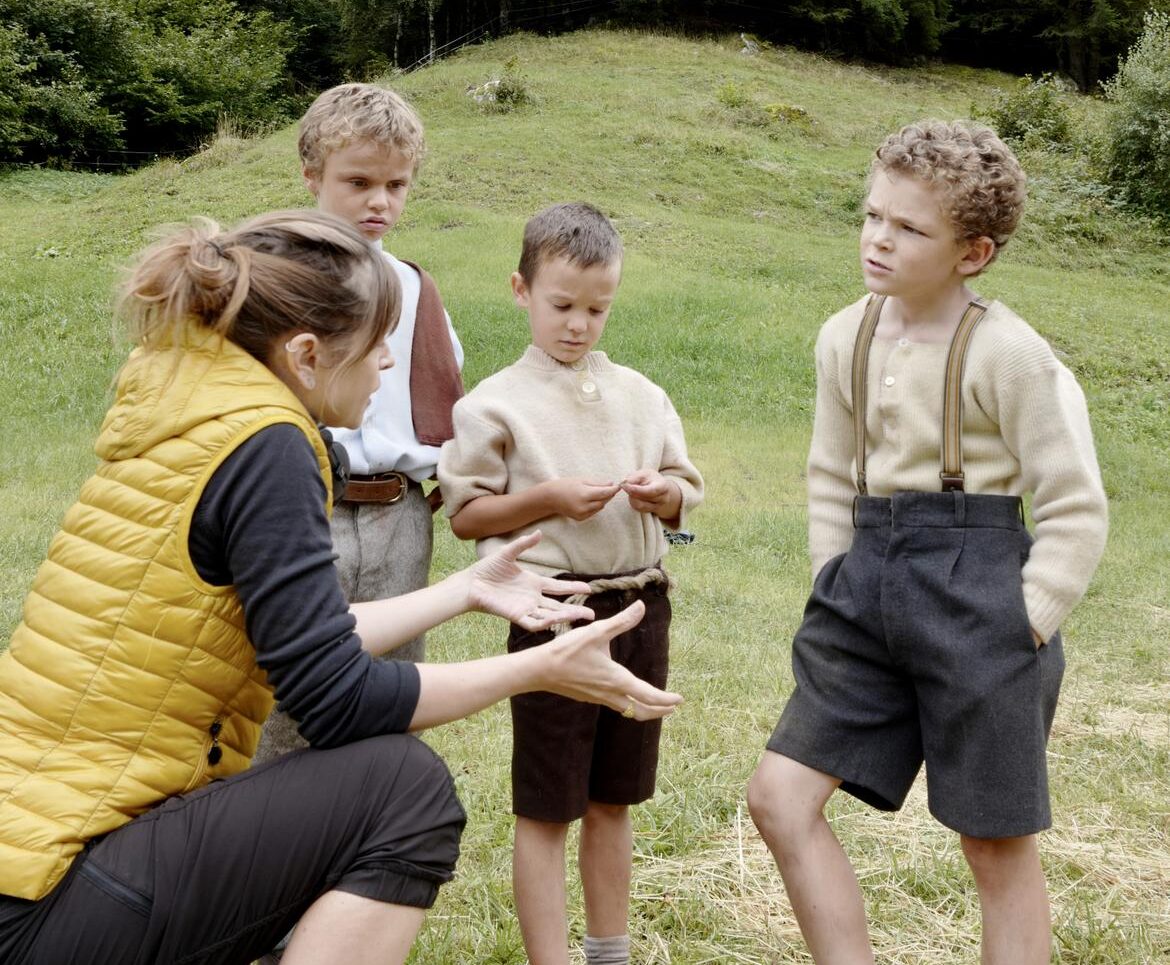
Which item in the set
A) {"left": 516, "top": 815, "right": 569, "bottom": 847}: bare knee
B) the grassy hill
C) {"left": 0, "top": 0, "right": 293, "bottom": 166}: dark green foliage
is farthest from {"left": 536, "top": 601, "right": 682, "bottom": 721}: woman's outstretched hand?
{"left": 0, "top": 0, "right": 293, "bottom": 166}: dark green foliage

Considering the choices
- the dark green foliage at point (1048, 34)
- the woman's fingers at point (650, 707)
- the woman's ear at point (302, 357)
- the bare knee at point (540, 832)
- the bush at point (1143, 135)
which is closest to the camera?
the woman's ear at point (302, 357)

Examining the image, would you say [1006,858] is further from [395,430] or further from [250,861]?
[395,430]

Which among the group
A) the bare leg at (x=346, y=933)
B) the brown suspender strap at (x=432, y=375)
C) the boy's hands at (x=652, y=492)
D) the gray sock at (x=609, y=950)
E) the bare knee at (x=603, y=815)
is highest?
the brown suspender strap at (x=432, y=375)

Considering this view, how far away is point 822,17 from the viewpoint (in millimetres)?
37750

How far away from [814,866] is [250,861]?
3.57ft

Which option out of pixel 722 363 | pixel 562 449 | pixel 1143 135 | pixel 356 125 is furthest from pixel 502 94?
pixel 562 449

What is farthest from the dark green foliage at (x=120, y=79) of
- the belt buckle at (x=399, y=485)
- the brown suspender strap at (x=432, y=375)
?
the belt buckle at (x=399, y=485)

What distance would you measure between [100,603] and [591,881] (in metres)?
1.28

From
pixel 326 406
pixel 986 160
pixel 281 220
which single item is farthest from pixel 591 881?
pixel 986 160

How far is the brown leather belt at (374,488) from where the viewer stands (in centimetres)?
277

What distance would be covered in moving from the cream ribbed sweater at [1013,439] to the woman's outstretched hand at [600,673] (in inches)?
24.9

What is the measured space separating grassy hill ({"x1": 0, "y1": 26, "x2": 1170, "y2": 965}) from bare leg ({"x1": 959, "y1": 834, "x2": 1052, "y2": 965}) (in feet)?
1.76

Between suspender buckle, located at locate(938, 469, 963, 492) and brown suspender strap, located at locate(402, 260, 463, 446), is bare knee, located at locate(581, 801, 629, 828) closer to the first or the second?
brown suspender strap, located at locate(402, 260, 463, 446)

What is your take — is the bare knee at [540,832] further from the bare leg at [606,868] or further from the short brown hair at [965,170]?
the short brown hair at [965,170]
